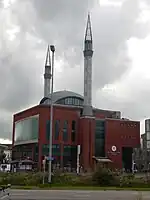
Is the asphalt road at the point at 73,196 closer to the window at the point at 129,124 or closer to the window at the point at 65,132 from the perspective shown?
the window at the point at 65,132

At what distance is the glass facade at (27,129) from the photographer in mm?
105250

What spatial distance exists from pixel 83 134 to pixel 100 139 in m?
6.22

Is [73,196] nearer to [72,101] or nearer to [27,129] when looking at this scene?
[27,129]

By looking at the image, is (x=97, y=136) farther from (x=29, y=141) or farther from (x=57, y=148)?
(x=29, y=141)

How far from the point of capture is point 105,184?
39125 millimetres

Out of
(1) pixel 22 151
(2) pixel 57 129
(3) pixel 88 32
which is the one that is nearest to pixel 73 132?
(2) pixel 57 129

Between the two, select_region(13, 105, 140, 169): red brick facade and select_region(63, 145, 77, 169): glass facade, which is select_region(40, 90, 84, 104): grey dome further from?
select_region(63, 145, 77, 169): glass facade

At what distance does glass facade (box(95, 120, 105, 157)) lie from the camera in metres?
106

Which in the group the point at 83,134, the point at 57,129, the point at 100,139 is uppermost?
the point at 57,129

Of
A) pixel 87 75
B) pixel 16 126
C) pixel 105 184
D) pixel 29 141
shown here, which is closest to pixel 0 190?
pixel 105 184

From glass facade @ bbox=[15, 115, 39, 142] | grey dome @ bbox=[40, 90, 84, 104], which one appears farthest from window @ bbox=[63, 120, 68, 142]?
grey dome @ bbox=[40, 90, 84, 104]

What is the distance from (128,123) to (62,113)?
20480 mm

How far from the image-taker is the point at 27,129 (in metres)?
112

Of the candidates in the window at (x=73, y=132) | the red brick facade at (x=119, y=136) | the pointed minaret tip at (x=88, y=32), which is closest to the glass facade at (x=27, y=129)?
the window at (x=73, y=132)
